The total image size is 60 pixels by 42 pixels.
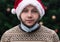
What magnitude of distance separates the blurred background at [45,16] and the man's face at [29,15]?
2104 millimetres

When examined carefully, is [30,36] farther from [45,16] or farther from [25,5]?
[45,16]

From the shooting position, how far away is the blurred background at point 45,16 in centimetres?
527

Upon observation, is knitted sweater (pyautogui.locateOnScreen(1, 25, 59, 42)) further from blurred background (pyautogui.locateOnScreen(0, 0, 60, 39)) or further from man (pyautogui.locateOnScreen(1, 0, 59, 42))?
blurred background (pyautogui.locateOnScreen(0, 0, 60, 39))

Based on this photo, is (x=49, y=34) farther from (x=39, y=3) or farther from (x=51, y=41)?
(x=39, y=3)

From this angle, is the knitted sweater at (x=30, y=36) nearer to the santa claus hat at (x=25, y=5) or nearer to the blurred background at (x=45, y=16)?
the santa claus hat at (x=25, y=5)

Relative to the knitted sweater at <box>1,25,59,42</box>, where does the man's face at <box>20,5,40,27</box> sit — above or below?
above

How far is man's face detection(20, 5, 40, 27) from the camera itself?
3092 millimetres

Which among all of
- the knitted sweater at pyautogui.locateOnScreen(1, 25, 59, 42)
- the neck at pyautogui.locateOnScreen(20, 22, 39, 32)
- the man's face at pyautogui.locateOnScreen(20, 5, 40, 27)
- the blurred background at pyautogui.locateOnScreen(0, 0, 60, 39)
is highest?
the man's face at pyautogui.locateOnScreen(20, 5, 40, 27)

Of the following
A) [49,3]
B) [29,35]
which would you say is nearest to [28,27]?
[29,35]

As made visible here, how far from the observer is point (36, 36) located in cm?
317

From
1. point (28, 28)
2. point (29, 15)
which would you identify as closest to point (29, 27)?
point (28, 28)

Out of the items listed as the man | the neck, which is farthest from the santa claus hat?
the neck

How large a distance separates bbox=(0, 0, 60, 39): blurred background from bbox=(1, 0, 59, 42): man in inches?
79.8

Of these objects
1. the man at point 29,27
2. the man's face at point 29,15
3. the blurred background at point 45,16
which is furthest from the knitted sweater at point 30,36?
the blurred background at point 45,16
